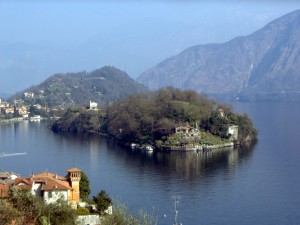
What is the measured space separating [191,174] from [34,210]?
8.21 m

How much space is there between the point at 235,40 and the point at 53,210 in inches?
3170

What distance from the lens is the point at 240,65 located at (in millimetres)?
80625

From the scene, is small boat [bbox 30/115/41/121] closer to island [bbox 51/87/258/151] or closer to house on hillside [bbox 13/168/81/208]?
island [bbox 51/87/258/151]

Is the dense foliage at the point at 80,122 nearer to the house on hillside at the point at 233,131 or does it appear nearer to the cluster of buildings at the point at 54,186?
the house on hillside at the point at 233,131

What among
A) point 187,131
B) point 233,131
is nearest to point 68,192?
point 187,131

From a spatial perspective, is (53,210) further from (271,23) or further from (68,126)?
(271,23)

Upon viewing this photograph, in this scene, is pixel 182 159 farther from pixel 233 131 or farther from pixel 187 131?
pixel 233 131

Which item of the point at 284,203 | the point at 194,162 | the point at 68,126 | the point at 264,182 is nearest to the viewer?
the point at 284,203

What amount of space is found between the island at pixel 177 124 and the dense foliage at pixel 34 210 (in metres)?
12.1

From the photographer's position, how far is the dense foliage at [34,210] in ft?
17.2

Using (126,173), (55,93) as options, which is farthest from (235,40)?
(126,173)

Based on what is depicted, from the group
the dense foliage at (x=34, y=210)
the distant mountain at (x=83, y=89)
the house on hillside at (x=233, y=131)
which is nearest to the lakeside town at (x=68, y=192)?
the dense foliage at (x=34, y=210)

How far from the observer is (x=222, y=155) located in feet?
54.3

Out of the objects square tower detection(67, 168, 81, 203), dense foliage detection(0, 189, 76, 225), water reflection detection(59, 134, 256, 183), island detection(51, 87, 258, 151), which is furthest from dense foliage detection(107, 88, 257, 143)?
dense foliage detection(0, 189, 76, 225)
